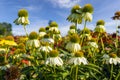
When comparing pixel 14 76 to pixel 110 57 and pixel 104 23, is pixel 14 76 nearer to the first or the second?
pixel 110 57

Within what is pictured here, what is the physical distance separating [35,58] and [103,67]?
116cm

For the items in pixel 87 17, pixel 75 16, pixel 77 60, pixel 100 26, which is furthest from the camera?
pixel 100 26

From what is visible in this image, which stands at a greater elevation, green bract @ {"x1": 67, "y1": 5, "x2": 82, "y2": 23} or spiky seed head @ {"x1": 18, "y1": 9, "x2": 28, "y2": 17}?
spiky seed head @ {"x1": 18, "y1": 9, "x2": 28, "y2": 17}

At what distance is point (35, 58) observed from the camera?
5.61m

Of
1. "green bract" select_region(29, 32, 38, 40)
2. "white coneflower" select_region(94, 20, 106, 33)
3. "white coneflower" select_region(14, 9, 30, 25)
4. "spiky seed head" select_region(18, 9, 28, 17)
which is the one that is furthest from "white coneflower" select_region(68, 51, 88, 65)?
"white coneflower" select_region(94, 20, 106, 33)

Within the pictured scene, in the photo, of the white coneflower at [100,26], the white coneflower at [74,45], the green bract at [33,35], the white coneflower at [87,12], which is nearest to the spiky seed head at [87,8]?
the white coneflower at [87,12]

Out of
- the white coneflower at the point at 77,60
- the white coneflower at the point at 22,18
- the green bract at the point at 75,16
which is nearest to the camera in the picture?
the white coneflower at the point at 77,60

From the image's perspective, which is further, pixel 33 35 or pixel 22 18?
pixel 22 18

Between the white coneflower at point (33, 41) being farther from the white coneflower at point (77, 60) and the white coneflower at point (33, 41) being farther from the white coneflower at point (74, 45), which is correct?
the white coneflower at point (77, 60)

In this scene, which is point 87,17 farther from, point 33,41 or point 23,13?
point 23,13

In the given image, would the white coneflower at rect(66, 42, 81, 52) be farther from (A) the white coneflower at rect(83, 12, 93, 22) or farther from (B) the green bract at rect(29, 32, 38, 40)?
(B) the green bract at rect(29, 32, 38, 40)

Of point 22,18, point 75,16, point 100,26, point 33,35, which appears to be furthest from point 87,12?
point 100,26

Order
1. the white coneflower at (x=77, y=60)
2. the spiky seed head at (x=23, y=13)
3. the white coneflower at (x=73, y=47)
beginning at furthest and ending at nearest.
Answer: the spiky seed head at (x=23, y=13) < the white coneflower at (x=73, y=47) < the white coneflower at (x=77, y=60)

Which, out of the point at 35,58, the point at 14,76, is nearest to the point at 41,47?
the point at 35,58
